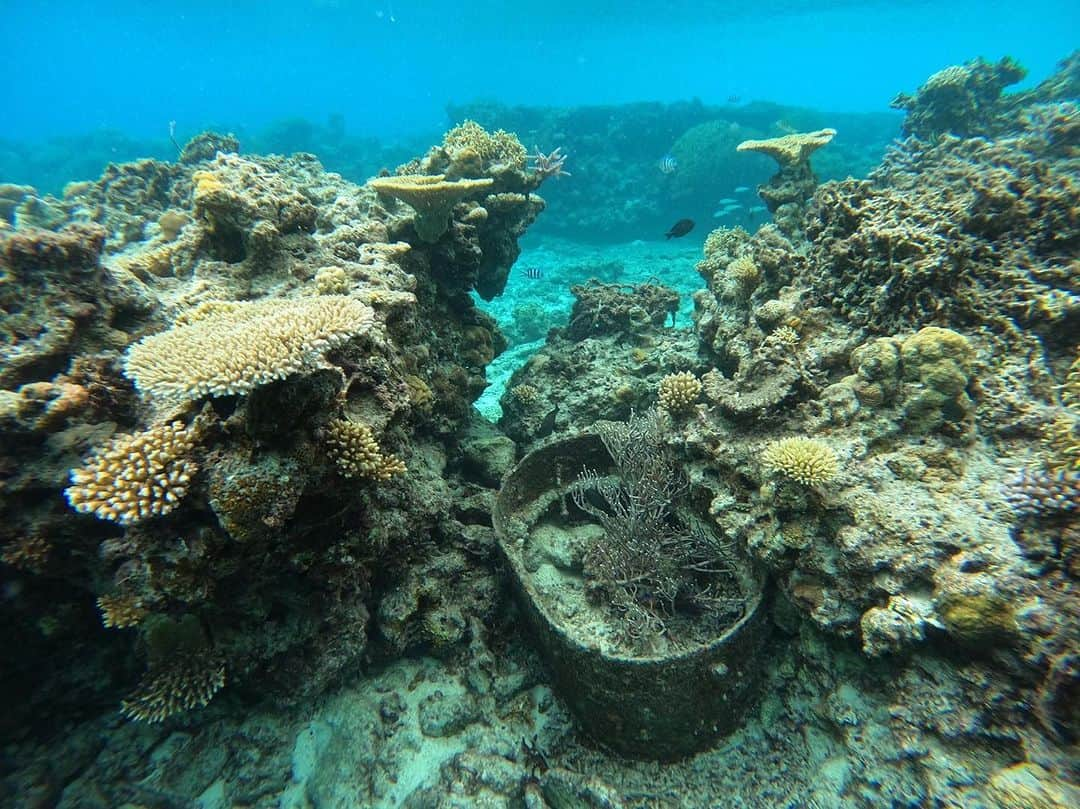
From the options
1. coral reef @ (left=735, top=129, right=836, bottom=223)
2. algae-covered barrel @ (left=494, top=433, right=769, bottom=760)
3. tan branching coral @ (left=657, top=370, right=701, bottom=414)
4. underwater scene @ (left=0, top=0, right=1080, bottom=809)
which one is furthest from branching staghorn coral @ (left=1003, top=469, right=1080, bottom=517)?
coral reef @ (left=735, top=129, right=836, bottom=223)

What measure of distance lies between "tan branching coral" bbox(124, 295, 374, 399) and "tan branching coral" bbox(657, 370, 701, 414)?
3.01 metres

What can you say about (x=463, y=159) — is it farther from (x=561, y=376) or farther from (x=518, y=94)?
(x=518, y=94)

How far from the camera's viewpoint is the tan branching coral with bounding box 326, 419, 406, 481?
2.90 m

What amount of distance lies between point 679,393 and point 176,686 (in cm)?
448

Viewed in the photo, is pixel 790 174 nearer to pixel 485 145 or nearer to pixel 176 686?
pixel 485 145

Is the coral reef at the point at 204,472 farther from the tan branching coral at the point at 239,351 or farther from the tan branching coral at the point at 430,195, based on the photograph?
the tan branching coral at the point at 430,195

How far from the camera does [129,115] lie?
307 ft

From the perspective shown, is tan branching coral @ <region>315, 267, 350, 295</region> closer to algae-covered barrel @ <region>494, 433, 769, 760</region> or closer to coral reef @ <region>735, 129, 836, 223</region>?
algae-covered barrel @ <region>494, 433, 769, 760</region>

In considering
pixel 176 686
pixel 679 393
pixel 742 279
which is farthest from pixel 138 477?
pixel 742 279

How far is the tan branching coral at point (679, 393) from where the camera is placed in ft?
15.3

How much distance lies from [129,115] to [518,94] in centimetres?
7877

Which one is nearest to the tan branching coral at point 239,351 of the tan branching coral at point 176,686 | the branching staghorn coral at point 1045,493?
the tan branching coral at point 176,686

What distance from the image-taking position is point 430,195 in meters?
4.99

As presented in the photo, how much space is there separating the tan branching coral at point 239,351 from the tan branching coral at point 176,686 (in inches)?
74.4
